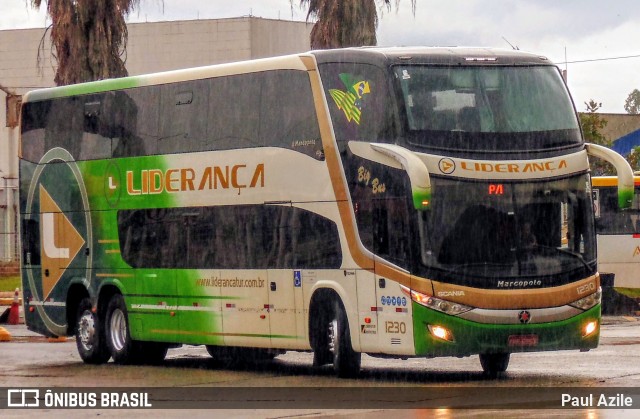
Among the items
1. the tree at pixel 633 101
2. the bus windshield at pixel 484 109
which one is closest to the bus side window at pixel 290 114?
the bus windshield at pixel 484 109

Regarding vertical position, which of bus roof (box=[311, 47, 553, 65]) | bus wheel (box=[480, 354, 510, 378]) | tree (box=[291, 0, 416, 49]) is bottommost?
bus wheel (box=[480, 354, 510, 378])

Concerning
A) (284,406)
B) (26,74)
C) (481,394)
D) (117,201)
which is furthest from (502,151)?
(26,74)

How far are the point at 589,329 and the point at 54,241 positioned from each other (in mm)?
9158

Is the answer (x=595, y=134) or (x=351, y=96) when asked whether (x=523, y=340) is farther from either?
(x=595, y=134)

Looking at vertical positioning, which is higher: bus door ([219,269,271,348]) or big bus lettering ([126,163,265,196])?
big bus lettering ([126,163,265,196])

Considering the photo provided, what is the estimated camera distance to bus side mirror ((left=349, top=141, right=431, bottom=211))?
16.0 metres

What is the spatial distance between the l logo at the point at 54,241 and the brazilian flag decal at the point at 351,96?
6.06 meters

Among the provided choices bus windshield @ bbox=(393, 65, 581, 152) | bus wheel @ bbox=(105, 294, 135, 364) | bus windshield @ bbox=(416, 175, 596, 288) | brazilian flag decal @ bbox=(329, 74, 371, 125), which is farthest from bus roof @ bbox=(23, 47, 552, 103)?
bus wheel @ bbox=(105, 294, 135, 364)

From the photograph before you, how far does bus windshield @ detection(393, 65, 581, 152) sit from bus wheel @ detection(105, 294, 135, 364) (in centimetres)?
638

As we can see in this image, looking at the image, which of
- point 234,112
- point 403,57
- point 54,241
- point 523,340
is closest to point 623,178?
point 523,340

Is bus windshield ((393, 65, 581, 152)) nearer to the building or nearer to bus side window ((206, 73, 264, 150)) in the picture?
bus side window ((206, 73, 264, 150))

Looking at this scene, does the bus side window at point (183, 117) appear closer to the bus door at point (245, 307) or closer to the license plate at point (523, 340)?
the bus door at point (245, 307)

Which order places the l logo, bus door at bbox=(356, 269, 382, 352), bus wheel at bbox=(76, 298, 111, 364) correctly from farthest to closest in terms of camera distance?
the l logo → bus wheel at bbox=(76, 298, 111, 364) → bus door at bbox=(356, 269, 382, 352)

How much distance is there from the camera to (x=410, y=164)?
16109 mm
